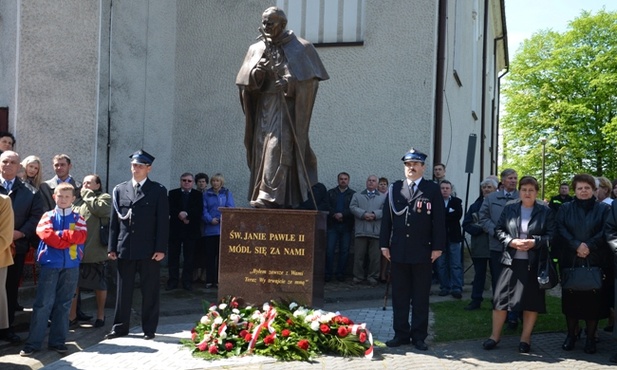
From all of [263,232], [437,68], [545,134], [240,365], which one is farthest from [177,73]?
[545,134]

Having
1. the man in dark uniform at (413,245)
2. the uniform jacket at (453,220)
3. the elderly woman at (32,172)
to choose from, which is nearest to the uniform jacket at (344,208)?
the uniform jacket at (453,220)

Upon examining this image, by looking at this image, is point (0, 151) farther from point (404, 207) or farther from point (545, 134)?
point (545, 134)

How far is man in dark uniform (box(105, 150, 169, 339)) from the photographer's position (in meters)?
7.81

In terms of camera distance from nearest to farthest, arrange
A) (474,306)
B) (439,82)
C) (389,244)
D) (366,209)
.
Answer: (389,244) → (474,306) → (366,209) → (439,82)

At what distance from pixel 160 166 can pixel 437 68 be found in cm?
548

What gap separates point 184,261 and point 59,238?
4.43 meters

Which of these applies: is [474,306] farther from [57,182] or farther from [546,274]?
[57,182]

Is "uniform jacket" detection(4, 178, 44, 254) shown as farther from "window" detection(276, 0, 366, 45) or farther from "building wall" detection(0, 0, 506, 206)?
"window" detection(276, 0, 366, 45)

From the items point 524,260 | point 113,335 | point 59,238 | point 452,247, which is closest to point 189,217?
point 113,335

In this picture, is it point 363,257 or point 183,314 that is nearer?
point 183,314

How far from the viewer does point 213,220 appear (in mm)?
11516

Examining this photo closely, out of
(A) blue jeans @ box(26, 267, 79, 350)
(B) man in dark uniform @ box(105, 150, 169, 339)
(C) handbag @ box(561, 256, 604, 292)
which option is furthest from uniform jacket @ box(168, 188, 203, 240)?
(C) handbag @ box(561, 256, 604, 292)

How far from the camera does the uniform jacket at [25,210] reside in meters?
7.66

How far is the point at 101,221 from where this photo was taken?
8.68 meters
